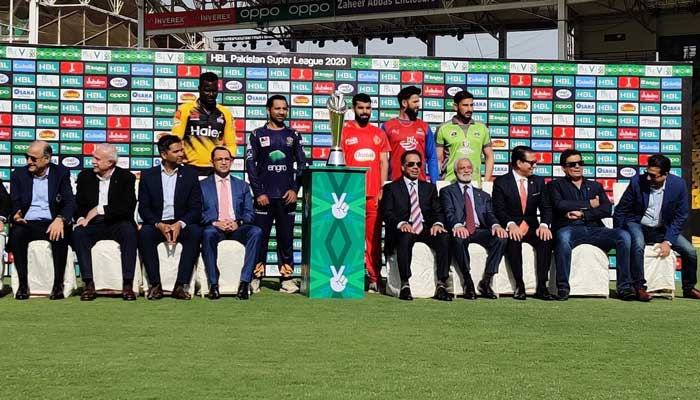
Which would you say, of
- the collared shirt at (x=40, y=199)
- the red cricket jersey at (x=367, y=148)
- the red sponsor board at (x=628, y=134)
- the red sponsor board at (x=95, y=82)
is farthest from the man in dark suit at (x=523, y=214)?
the red sponsor board at (x=95, y=82)

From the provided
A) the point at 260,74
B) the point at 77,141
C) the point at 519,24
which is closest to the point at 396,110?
the point at 260,74

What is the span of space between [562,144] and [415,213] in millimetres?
3107

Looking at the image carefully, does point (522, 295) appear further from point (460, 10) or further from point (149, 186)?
point (460, 10)

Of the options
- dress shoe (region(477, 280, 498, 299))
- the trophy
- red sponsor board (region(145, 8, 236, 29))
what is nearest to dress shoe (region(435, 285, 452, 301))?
dress shoe (region(477, 280, 498, 299))

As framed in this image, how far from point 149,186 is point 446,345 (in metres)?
3.34

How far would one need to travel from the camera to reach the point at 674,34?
2964 cm

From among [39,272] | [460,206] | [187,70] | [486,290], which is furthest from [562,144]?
[39,272]

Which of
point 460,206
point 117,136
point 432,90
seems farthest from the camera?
point 432,90

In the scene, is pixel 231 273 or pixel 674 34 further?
pixel 674 34

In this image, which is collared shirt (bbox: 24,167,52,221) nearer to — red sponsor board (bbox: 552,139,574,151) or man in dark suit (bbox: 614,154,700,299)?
man in dark suit (bbox: 614,154,700,299)

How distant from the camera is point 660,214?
25.6 feet

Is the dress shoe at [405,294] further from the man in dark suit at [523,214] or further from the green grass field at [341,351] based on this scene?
the man in dark suit at [523,214]

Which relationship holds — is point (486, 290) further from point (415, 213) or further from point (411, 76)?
point (411, 76)

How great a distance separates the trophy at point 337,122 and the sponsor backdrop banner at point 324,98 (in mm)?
1862
